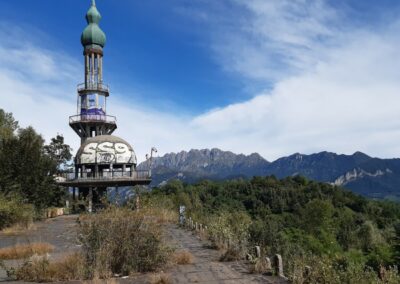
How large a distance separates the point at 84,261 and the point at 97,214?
4.62ft

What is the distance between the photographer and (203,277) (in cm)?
1172

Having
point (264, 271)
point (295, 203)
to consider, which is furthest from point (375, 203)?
point (264, 271)

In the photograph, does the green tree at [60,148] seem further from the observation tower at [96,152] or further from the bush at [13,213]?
the bush at [13,213]

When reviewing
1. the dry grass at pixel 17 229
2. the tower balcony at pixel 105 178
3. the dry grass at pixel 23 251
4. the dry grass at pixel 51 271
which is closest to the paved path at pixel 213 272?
the dry grass at pixel 51 271

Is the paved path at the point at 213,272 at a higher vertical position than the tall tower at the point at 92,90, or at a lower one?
lower

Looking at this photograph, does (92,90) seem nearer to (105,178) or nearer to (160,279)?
(105,178)

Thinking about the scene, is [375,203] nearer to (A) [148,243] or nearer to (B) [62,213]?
(B) [62,213]

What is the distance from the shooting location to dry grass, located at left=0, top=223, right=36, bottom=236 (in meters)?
22.8

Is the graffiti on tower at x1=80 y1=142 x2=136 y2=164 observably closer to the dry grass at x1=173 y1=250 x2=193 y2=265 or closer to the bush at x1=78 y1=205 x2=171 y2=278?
the dry grass at x1=173 y1=250 x2=193 y2=265

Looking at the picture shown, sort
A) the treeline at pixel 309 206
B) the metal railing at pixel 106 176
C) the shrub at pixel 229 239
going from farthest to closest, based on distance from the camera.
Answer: the treeline at pixel 309 206
the metal railing at pixel 106 176
the shrub at pixel 229 239

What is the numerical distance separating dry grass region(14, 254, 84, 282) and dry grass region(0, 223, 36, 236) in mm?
11918

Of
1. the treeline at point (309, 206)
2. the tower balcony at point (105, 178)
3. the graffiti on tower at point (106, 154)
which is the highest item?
the graffiti on tower at point (106, 154)

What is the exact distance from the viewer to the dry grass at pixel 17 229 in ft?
74.9

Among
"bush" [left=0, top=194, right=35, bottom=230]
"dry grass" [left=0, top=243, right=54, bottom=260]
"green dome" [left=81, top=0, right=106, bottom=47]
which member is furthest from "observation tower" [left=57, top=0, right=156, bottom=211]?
"dry grass" [left=0, top=243, right=54, bottom=260]
